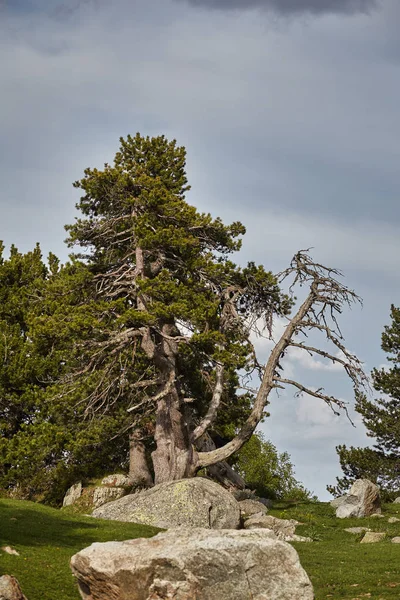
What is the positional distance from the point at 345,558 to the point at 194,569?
12662 mm

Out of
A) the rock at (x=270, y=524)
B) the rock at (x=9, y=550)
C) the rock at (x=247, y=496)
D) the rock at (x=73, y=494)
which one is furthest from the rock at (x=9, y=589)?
the rock at (x=247, y=496)

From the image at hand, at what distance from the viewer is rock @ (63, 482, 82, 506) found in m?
36.7

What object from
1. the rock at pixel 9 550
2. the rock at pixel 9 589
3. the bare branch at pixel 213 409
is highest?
the bare branch at pixel 213 409

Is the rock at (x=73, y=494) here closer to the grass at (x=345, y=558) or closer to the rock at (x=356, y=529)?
the grass at (x=345, y=558)

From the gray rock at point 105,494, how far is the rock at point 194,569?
2281 cm

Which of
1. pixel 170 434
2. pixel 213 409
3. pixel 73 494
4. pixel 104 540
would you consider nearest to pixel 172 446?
pixel 170 434

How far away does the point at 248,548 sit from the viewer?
43.5 feet

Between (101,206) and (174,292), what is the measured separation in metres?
9.26

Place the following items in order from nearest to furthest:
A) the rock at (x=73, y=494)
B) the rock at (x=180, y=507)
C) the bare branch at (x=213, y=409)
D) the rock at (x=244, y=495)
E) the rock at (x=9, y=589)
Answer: the rock at (x=9, y=589) → the rock at (x=180, y=507) → the bare branch at (x=213, y=409) → the rock at (x=73, y=494) → the rock at (x=244, y=495)

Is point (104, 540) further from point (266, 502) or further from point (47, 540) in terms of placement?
point (266, 502)

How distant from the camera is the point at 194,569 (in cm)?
1277

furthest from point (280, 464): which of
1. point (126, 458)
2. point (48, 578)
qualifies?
point (48, 578)

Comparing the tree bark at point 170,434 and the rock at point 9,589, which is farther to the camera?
the tree bark at point 170,434

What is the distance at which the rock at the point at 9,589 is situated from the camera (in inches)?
509
